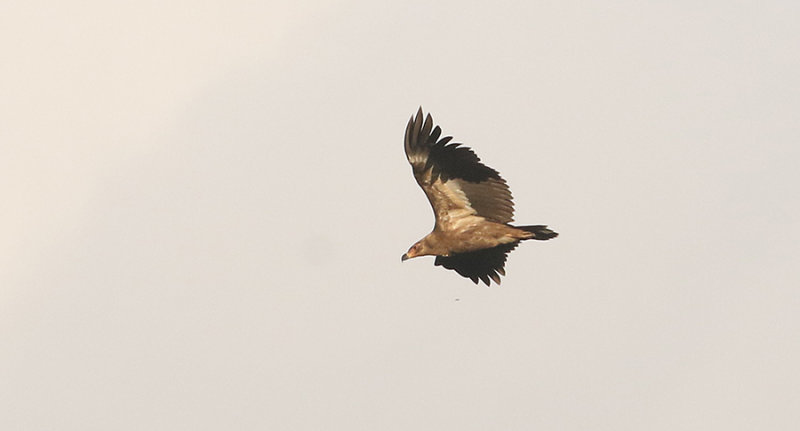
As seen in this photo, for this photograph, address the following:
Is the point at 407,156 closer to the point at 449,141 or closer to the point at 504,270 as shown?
the point at 449,141

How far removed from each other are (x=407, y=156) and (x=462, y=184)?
1.16 m

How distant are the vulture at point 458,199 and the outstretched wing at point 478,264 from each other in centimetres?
108

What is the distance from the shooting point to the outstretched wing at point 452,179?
28.4m

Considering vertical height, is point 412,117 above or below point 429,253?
above

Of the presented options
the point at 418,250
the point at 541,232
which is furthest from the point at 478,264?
the point at 541,232

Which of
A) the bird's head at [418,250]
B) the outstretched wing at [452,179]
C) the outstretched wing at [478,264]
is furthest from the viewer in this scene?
the outstretched wing at [478,264]

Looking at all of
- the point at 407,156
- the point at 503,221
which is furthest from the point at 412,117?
the point at 503,221

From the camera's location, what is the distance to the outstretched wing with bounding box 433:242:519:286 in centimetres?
3089

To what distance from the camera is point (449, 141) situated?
28.4 metres

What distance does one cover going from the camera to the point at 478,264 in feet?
102

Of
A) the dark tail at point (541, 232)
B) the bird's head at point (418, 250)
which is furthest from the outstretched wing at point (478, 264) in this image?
the dark tail at point (541, 232)

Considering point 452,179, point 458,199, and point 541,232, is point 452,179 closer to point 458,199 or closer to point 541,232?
point 458,199

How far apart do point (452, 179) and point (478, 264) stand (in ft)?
8.97

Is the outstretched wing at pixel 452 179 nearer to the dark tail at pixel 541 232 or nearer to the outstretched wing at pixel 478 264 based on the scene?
the dark tail at pixel 541 232
